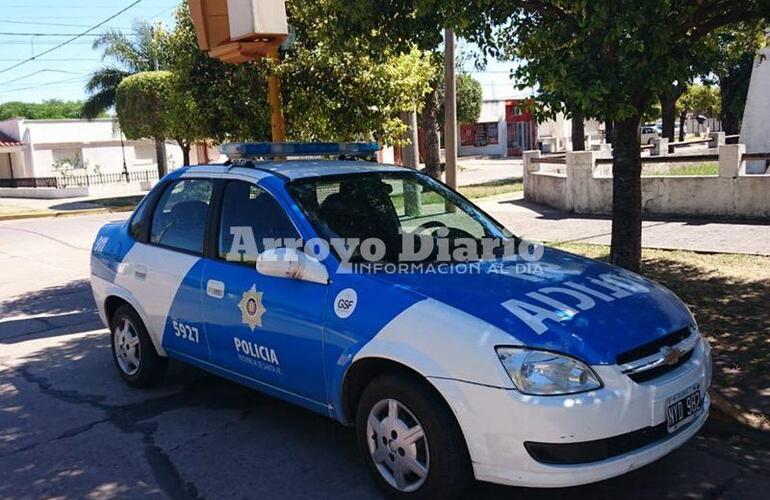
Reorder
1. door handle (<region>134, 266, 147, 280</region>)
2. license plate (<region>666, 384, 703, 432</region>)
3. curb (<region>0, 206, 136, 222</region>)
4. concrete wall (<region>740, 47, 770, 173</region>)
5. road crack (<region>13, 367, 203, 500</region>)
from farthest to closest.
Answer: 1. curb (<region>0, 206, 136, 222</region>)
2. concrete wall (<region>740, 47, 770, 173</region>)
3. door handle (<region>134, 266, 147, 280</region>)
4. road crack (<region>13, 367, 203, 500</region>)
5. license plate (<region>666, 384, 703, 432</region>)

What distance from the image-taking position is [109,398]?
17.1 ft

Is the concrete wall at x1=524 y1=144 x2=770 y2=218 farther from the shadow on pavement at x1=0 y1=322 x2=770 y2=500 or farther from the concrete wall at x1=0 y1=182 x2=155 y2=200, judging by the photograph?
the concrete wall at x1=0 y1=182 x2=155 y2=200

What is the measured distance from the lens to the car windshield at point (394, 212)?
411 cm

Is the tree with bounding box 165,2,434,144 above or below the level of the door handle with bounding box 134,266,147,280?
above

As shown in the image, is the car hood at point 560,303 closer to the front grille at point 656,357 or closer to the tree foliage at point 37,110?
the front grille at point 656,357

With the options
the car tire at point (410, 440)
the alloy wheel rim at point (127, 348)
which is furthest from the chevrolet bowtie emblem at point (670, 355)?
the alloy wheel rim at point (127, 348)

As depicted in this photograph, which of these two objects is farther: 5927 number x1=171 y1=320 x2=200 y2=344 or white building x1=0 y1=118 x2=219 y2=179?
white building x1=0 y1=118 x2=219 y2=179

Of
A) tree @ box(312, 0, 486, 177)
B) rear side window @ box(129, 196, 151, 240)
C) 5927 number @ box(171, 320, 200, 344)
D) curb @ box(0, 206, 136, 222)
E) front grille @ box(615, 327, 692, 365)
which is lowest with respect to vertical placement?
curb @ box(0, 206, 136, 222)

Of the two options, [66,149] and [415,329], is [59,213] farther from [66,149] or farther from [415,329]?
[415,329]

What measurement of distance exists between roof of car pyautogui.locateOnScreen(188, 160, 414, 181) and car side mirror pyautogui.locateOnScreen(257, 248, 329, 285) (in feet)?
2.24

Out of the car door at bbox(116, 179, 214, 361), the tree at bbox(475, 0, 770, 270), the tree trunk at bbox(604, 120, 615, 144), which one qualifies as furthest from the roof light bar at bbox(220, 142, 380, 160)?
the tree trunk at bbox(604, 120, 615, 144)

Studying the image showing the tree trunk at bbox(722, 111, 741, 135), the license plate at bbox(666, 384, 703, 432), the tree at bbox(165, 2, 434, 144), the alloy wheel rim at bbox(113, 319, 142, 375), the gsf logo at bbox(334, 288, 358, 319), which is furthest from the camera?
the tree trunk at bbox(722, 111, 741, 135)

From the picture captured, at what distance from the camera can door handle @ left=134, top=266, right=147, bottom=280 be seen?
5.00 m

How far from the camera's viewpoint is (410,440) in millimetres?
3320
